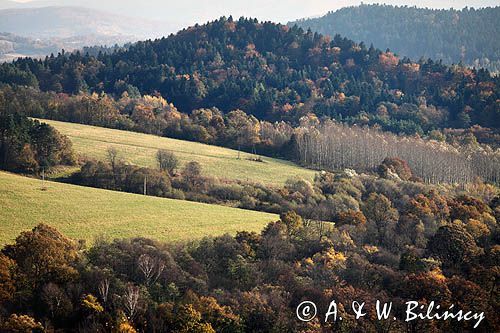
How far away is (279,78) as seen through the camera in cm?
15838

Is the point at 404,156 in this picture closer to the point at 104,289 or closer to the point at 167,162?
the point at 167,162

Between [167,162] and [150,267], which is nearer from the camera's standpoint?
[150,267]

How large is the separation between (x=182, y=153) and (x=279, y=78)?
268 ft

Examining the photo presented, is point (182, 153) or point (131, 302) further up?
point (182, 153)

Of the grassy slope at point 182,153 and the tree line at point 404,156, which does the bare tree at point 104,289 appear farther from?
the tree line at point 404,156

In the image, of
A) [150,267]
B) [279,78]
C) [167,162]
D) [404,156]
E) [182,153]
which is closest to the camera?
[150,267]

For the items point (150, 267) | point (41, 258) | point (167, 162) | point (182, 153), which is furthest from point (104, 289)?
point (182, 153)

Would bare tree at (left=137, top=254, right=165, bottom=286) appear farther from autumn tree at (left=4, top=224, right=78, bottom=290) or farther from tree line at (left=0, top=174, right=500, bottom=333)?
autumn tree at (left=4, top=224, right=78, bottom=290)

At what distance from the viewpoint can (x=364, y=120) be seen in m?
126

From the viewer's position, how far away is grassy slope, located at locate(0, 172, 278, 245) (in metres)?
44.2

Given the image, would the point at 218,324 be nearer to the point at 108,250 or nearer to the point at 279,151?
the point at 108,250

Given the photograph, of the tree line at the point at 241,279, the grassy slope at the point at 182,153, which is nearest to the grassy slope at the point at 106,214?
the tree line at the point at 241,279

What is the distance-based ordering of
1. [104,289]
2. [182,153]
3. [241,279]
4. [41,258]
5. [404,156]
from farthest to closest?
[404,156]
[182,153]
[241,279]
[41,258]
[104,289]

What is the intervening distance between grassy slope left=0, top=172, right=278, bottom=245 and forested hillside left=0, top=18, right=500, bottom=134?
74225 millimetres
